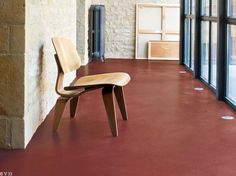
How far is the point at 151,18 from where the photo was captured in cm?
1198

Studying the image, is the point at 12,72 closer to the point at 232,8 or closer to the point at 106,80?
the point at 106,80

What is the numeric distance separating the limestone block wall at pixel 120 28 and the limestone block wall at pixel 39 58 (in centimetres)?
603

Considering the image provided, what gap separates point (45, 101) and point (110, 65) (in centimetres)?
545

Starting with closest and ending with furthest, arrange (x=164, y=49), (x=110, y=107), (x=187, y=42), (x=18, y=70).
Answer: (x=18, y=70) < (x=110, y=107) < (x=187, y=42) < (x=164, y=49)

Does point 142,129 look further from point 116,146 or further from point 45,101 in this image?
point 45,101

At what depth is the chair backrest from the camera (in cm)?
456

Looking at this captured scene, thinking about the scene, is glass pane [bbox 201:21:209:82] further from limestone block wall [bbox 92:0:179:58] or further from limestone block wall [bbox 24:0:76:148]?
limestone block wall [bbox 92:0:179:58]

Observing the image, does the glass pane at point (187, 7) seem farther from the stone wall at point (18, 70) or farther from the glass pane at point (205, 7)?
the stone wall at point (18, 70)

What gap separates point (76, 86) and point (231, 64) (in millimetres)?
2507

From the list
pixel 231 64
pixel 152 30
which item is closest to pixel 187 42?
pixel 152 30

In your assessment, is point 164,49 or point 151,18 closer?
point 164,49

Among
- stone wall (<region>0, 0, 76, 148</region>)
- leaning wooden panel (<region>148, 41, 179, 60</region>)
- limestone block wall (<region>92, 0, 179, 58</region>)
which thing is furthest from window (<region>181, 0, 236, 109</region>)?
stone wall (<region>0, 0, 76, 148</region>)

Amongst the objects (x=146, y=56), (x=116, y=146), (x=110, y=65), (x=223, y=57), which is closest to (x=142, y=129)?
(x=116, y=146)

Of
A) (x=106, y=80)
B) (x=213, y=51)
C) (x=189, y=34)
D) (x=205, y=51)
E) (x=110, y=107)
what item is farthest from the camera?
(x=189, y=34)
